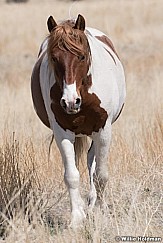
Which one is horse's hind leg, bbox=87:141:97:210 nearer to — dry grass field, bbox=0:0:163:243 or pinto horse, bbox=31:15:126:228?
pinto horse, bbox=31:15:126:228

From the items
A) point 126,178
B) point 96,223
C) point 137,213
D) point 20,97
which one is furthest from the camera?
point 20,97

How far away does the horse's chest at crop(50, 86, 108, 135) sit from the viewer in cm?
425

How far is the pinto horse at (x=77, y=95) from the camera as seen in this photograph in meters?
3.91

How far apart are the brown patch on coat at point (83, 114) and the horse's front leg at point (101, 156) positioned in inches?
4.8

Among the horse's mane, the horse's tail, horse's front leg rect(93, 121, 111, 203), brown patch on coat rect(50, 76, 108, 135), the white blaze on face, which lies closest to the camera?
the white blaze on face

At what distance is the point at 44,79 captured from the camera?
4.62 m

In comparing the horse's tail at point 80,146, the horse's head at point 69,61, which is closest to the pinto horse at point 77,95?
the horse's head at point 69,61

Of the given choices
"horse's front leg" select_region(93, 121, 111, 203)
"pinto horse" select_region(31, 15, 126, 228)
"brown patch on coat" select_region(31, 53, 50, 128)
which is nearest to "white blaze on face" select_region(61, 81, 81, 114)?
"pinto horse" select_region(31, 15, 126, 228)

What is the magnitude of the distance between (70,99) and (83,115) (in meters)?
0.51

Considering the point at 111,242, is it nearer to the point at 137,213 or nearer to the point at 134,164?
the point at 137,213

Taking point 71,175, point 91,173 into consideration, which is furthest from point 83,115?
point 91,173

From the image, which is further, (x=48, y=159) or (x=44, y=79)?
(x=48, y=159)

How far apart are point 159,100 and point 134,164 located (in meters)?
2.76

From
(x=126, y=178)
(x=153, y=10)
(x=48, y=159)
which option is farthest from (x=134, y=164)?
(x=153, y=10)
